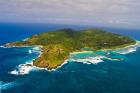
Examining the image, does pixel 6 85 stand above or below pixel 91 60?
above

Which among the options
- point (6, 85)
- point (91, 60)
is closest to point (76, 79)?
point (6, 85)

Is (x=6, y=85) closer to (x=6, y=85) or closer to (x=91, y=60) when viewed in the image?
(x=6, y=85)

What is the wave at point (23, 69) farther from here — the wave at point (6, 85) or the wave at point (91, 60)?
the wave at point (91, 60)

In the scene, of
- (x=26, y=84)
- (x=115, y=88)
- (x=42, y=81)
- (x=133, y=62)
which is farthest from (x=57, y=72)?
(x=133, y=62)

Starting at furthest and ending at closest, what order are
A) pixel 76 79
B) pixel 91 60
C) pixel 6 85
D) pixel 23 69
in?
pixel 91 60
pixel 23 69
pixel 76 79
pixel 6 85

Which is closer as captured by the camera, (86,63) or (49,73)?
(49,73)

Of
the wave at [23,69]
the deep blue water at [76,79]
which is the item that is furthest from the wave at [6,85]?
the wave at [23,69]

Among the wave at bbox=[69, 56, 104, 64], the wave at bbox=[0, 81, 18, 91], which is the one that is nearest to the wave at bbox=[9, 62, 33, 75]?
the wave at bbox=[0, 81, 18, 91]

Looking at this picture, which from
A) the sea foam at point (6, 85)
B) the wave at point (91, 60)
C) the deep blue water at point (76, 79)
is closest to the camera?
the sea foam at point (6, 85)

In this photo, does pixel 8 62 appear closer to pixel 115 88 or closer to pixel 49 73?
pixel 49 73

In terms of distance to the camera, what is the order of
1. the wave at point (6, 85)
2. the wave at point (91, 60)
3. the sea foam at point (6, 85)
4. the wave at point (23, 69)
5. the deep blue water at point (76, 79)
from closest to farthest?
the sea foam at point (6, 85) < the wave at point (6, 85) < the deep blue water at point (76, 79) < the wave at point (23, 69) < the wave at point (91, 60)

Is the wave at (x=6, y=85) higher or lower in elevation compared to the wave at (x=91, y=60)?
higher
